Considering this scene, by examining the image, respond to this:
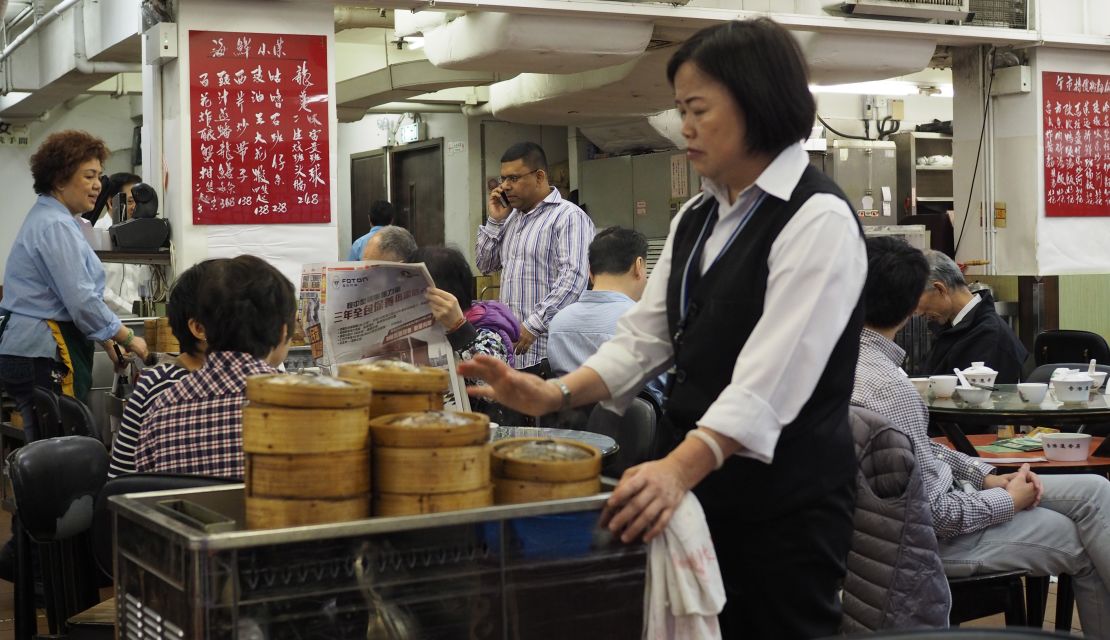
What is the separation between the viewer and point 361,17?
24.0 ft

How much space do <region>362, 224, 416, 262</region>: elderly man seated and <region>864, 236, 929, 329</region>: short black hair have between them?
238 cm

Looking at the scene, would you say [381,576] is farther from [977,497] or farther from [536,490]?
[977,497]

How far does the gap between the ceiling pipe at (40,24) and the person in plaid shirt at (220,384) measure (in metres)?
6.82

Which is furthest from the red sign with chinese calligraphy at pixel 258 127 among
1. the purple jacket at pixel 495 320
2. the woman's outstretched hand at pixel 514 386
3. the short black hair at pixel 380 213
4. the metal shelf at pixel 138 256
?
the woman's outstretched hand at pixel 514 386

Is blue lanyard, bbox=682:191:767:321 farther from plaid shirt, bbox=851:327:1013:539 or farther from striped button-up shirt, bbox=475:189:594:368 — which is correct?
striped button-up shirt, bbox=475:189:594:368

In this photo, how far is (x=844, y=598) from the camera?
2748 millimetres

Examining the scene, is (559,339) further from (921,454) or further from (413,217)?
(413,217)

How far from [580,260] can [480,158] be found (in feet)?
19.4

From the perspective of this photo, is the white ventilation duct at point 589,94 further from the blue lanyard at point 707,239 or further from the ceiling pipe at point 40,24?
the blue lanyard at point 707,239

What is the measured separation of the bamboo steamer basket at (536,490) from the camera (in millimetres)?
1717

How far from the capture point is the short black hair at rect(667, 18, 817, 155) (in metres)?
1.79

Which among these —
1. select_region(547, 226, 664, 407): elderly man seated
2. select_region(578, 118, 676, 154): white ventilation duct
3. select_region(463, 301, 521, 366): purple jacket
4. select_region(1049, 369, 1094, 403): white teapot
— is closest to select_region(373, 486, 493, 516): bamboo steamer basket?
select_region(463, 301, 521, 366): purple jacket

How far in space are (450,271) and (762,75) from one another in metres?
2.51

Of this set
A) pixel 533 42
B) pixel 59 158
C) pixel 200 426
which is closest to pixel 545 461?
pixel 200 426
